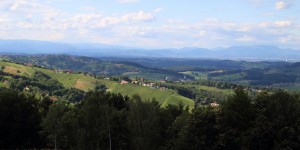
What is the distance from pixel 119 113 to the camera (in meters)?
60.5

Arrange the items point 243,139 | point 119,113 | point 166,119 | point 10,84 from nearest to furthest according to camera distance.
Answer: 1. point 243,139
2. point 119,113
3. point 166,119
4. point 10,84

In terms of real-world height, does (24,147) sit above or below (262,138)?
below

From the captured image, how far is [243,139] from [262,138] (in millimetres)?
2847

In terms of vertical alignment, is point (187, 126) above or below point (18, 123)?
above

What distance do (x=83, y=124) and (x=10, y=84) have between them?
14241cm

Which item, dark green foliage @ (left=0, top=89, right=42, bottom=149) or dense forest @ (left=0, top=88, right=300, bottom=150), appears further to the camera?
dark green foliage @ (left=0, top=89, right=42, bottom=149)

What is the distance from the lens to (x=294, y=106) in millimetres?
52625

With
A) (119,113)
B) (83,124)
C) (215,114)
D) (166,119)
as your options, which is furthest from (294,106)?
(83,124)

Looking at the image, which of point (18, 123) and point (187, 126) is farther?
point (18, 123)

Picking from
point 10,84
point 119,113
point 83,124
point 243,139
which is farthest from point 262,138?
point 10,84

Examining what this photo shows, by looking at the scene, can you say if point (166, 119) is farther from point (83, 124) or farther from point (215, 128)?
point (83, 124)

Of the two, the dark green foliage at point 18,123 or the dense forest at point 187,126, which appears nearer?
the dense forest at point 187,126

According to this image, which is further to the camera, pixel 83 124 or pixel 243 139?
pixel 83 124

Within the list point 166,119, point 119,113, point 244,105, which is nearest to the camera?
point 244,105
